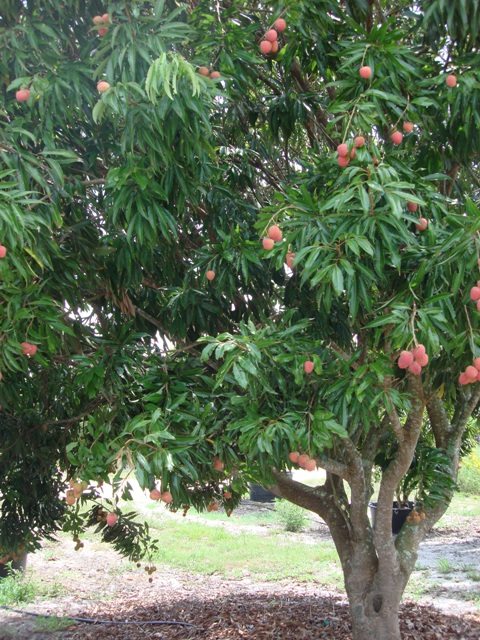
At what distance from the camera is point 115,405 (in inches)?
121

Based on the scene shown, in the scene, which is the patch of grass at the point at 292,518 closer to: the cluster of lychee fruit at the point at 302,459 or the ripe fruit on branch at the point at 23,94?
the cluster of lychee fruit at the point at 302,459

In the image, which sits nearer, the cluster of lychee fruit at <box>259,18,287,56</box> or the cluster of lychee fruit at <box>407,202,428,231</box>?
the cluster of lychee fruit at <box>407,202,428,231</box>

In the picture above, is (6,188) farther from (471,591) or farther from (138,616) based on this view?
(471,591)

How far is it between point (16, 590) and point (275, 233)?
515 cm

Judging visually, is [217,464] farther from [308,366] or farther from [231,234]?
[231,234]

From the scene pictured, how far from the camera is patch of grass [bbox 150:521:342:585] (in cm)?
737

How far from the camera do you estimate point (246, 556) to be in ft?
26.6

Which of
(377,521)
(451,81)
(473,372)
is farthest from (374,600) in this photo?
(451,81)

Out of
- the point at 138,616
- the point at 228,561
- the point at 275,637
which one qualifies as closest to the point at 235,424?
the point at 275,637

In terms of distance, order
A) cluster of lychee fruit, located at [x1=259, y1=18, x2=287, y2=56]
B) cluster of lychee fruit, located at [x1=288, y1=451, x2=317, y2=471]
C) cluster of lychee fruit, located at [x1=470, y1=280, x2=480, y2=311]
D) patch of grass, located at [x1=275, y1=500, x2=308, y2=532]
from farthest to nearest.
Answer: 1. patch of grass, located at [x1=275, y1=500, x2=308, y2=532]
2. cluster of lychee fruit, located at [x1=259, y1=18, x2=287, y2=56]
3. cluster of lychee fruit, located at [x1=288, y1=451, x2=317, y2=471]
4. cluster of lychee fruit, located at [x1=470, y1=280, x2=480, y2=311]

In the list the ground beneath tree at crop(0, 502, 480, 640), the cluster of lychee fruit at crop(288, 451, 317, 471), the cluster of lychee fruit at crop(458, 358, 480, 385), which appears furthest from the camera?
the ground beneath tree at crop(0, 502, 480, 640)

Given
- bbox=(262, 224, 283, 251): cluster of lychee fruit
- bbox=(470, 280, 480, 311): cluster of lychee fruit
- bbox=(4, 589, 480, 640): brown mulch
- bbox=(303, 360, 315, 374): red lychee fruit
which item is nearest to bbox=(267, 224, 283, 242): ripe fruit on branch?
bbox=(262, 224, 283, 251): cluster of lychee fruit

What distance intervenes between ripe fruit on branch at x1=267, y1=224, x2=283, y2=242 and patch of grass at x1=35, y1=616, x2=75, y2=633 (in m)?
4.23

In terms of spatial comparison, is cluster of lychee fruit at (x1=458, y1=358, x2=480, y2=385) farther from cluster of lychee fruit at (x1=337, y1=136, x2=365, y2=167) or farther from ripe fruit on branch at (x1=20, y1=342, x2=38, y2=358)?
ripe fruit on branch at (x1=20, y1=342, x2=38, y2=358)
